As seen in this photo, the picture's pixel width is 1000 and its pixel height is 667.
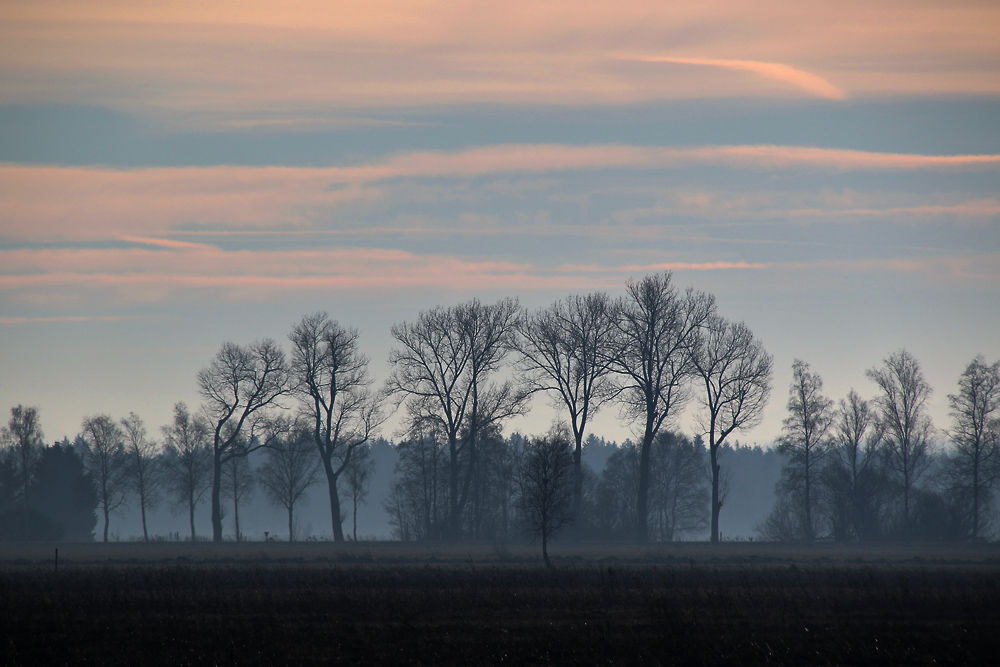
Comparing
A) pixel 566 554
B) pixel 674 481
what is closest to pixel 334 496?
pixel 566 554

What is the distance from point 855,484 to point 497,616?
52.3 m

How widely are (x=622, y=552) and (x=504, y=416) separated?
50.7ft

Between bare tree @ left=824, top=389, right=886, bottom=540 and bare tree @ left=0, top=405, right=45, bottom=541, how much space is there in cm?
7189

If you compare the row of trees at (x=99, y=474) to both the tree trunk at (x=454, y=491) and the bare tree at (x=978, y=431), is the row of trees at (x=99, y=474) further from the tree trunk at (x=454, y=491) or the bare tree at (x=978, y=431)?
the bare tree at (x=978, y=431)

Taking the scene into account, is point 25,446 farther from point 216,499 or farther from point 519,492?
point 519,492

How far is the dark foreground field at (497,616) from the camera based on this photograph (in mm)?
19547

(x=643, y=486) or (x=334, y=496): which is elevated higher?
(x=643, y=486)

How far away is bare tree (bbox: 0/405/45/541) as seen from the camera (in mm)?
81050

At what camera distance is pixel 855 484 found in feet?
→ 220

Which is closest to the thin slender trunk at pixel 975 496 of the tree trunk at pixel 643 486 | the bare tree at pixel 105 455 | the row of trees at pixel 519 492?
the row of trees at pixel 519 492

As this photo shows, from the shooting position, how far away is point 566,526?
63.3 meters

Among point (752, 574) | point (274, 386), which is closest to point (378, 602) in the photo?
point (752, 574)

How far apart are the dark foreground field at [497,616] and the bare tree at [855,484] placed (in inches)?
1278

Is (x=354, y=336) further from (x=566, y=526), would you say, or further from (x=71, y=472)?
(x=71, y=472)
